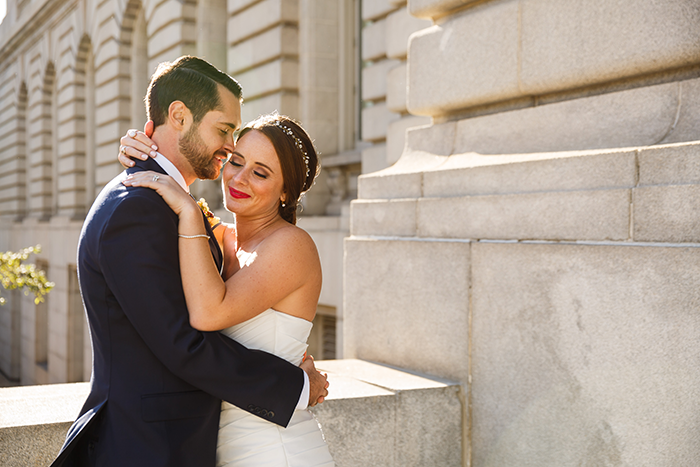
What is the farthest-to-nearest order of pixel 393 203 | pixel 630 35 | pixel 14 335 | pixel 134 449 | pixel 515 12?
pixel 14 335
pixel 393 203
pixel 515 12
pixel 630 35
pixel 134 449

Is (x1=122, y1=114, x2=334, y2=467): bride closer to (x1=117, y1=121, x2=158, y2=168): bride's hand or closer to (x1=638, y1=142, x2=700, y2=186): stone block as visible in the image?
(x1=117, y1=121, x2=158, y2=168): bride's hand

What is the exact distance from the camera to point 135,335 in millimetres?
2223

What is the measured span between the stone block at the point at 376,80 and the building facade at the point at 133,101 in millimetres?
21

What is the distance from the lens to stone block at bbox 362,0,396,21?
25.2 ft

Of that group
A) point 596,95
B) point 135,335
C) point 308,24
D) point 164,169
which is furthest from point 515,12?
point 308,24

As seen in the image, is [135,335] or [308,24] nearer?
[135,335]

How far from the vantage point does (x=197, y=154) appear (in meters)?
2.58

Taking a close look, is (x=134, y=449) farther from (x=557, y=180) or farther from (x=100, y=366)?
(x=557, y=180)

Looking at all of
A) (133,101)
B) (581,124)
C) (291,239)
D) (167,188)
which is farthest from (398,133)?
(133,101)

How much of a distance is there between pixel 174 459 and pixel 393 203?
284 centimetres

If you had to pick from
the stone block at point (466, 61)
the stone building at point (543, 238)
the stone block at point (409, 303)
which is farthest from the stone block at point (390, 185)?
the stone block at point (466, 61)

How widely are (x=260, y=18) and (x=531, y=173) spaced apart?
7132 millimetres

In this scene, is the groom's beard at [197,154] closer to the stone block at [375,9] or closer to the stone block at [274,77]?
the stone block at [375,9]

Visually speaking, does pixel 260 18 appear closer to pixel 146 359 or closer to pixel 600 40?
pixel 600 40
